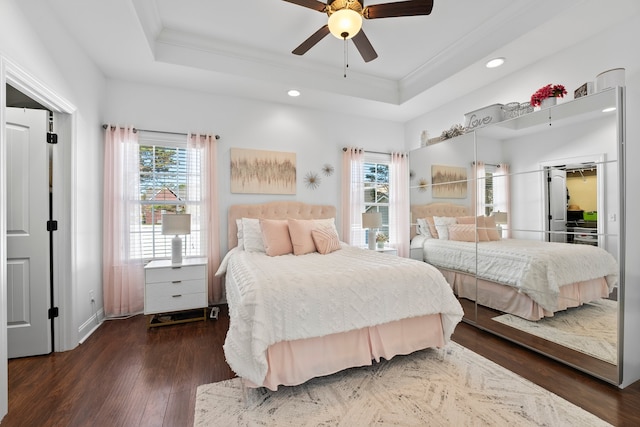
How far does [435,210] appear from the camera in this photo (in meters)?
3.60

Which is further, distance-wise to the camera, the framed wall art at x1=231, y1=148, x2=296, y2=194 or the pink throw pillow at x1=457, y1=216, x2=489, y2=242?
Answer: the framed wall art at x1=231, y1=148, x2=296, y2=194

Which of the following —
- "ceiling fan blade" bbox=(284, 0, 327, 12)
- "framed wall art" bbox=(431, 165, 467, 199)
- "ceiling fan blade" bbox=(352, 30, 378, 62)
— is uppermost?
"ceiling fan blade" bbox=(284, 0, 327, 12)

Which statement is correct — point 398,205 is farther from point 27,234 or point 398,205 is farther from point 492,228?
point 27,234

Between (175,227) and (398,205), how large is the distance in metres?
3.27

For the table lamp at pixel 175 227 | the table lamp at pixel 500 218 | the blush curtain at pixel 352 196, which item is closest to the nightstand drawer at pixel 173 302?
the table lamp at pixel 175 227

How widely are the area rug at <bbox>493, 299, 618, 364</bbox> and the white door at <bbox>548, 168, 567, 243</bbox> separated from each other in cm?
54

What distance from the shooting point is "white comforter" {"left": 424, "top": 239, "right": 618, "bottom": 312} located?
2116 mm

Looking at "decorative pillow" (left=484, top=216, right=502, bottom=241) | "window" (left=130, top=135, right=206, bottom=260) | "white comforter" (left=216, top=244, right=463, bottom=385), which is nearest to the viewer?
"white comforter" (left=216, top=244, right=463, bottom=385)

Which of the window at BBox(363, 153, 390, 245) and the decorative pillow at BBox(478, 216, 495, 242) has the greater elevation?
the window at BBox(363, 153, 390, 245)

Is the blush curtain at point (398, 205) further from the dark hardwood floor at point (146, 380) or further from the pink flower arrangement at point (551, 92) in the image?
the pink flower arrangement at point (551, 92)

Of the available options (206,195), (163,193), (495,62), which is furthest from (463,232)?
(163,193)

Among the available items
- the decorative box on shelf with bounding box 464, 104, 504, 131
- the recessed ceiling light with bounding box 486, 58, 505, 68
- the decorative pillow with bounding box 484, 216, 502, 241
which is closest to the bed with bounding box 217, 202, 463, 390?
the decorative pillow with bounding box 484, 216, 502, 241

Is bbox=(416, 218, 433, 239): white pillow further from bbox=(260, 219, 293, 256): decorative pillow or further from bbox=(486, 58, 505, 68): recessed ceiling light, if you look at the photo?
bbox=(486, 58, 505, 68): recessed ceiling light

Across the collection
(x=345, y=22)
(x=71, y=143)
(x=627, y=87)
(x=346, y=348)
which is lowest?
(x=346, y=348)
